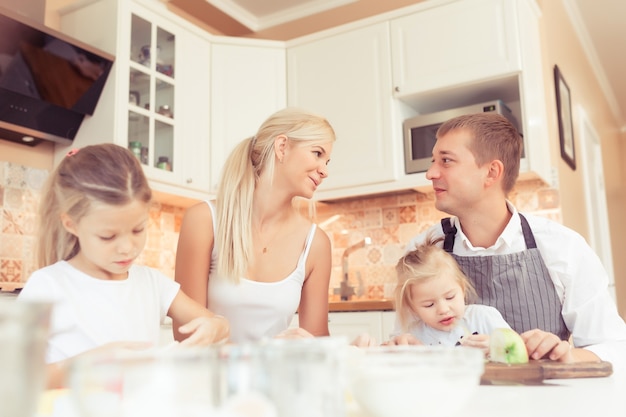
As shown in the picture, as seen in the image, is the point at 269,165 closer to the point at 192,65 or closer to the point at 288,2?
the point at 192,65

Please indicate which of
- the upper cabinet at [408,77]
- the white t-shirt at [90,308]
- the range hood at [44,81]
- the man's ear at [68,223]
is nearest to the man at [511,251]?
the white t-shirt at [90,308]

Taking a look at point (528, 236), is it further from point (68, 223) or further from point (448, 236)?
point (68, 223)

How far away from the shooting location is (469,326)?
157 cm

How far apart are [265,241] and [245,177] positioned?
7.9 inches

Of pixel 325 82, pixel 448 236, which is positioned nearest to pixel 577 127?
pixel 325 82

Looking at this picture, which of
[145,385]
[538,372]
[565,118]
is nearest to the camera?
[145,385]

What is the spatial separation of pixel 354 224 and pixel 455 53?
1.16 m

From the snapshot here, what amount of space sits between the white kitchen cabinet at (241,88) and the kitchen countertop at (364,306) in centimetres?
108

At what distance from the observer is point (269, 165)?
184 centimetres

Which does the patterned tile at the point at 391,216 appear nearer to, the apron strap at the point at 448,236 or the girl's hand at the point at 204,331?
the apron strap at the point at 448,236

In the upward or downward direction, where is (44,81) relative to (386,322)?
upward

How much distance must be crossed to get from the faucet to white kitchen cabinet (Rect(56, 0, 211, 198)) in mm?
908

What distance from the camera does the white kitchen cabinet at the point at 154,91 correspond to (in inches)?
117

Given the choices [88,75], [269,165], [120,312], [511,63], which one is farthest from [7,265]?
[511,63]
